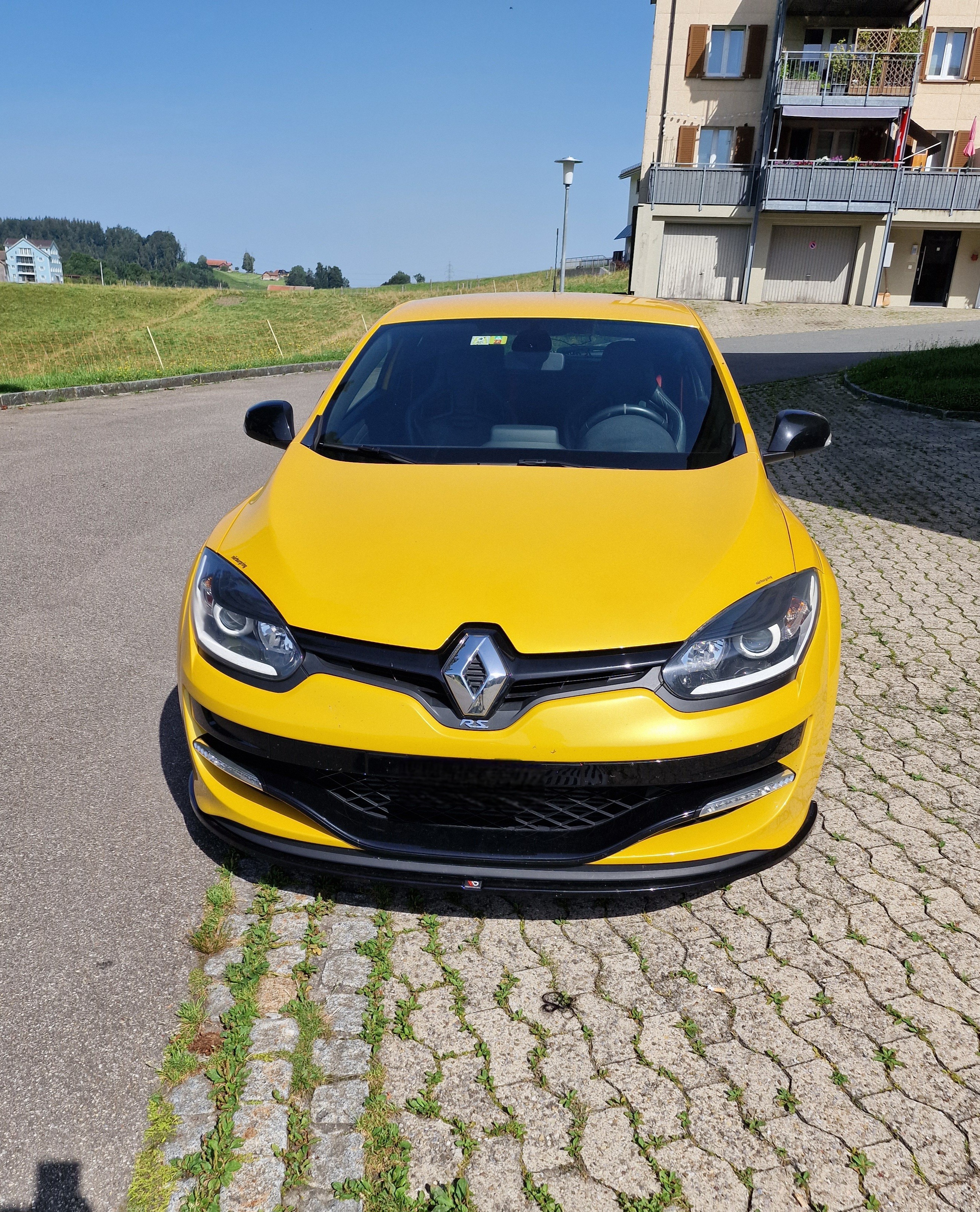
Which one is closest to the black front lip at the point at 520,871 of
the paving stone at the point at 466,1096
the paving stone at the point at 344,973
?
the paving stone at the point at 344,973

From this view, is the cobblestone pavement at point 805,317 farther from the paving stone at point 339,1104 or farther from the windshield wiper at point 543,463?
the paving stone at point 339,1104

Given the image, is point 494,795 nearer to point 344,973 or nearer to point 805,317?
point 344,973

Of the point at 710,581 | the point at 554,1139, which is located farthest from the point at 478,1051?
the point at 710,581

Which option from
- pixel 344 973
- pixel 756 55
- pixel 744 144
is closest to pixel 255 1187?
pixel 344 973

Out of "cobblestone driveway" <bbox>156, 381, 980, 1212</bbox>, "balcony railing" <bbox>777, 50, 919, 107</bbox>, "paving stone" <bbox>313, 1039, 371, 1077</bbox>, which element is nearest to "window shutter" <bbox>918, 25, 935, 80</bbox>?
"balcony railing" <bbox>777, 50, 919, 107</bbox>

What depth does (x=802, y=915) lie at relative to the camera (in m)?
2.81

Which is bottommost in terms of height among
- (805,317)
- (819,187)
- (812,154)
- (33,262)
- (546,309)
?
(33,262)

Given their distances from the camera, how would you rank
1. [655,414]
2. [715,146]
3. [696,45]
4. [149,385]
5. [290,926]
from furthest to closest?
[715,146], [696,45], [149,385], [655,414], [290,926]

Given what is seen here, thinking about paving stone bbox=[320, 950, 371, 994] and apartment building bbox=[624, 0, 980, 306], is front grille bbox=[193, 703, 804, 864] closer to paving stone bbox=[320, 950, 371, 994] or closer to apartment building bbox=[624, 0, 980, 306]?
paving stone bbox=[320, 950, 371, 994]

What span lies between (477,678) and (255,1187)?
46.3 inches

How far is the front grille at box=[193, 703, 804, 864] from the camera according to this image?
2.24 m

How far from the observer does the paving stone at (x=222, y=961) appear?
252 centimetres

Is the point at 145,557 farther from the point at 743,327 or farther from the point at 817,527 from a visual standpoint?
the point at 743,327

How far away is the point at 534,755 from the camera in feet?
7.22
